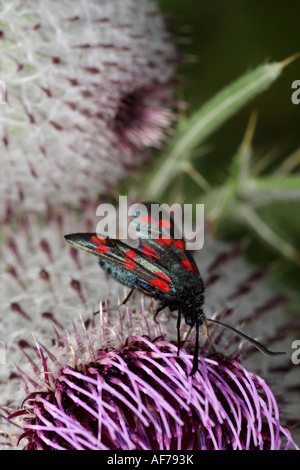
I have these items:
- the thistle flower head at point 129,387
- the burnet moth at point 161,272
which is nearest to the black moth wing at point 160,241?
the burnet moth at point 161,272

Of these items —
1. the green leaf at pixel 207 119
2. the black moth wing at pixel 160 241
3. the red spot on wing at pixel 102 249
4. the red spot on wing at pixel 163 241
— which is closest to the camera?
the red spot on wing at pixel 102 249

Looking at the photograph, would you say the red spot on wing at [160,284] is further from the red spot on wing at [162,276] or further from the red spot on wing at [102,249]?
the red spot on wing at [102,249]

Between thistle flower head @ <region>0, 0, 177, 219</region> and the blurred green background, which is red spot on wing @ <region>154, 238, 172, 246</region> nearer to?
thistle flower head @ <region>0, 0, 177, 219</region>

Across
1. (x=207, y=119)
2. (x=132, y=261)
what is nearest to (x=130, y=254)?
(x=132, y=261)

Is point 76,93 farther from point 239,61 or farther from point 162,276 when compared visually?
point 239,61

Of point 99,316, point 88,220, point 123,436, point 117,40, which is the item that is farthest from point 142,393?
point 117,40

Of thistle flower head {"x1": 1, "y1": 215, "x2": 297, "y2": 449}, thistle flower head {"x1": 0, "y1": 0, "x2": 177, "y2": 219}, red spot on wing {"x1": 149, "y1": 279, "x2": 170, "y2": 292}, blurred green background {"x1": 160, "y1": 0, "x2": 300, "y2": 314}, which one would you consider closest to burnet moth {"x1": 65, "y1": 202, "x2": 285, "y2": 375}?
red spot on wing {"x1": 149, "y1": 279, "x2": 170, "y2": 292}

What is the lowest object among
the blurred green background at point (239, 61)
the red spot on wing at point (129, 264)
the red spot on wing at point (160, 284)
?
the red spot on wing at point (160, 284)

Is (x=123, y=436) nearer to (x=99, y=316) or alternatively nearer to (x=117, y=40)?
(x=99, y=316)
